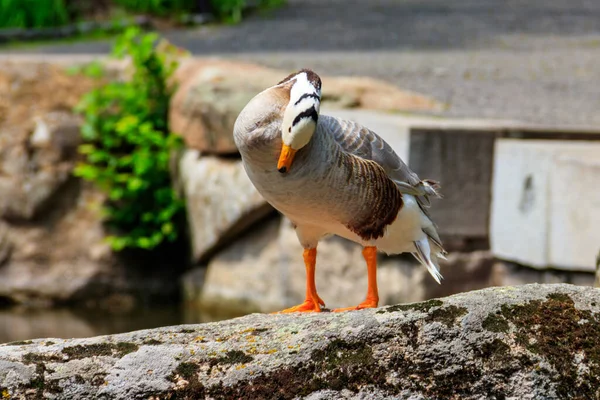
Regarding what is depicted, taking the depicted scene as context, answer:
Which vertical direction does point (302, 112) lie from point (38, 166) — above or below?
above

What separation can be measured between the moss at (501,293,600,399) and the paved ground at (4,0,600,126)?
5.39 meters

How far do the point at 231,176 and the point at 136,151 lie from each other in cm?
149

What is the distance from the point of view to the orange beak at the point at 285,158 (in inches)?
128

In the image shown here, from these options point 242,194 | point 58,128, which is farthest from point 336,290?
point 58,128

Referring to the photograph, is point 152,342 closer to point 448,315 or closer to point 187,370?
point 187,370

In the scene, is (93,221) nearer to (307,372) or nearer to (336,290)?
(336,290)

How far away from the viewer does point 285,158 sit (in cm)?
326

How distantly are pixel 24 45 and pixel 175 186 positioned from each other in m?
5.80

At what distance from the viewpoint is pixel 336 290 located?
783 centimetres

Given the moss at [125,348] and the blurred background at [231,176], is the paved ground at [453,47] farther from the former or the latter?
the moss at [125,348]

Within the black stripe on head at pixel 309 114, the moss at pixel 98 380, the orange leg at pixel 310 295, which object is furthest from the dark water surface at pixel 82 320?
the moss at pixel 98 380

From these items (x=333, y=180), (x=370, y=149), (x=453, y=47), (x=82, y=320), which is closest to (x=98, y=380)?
(x=333, y=180)

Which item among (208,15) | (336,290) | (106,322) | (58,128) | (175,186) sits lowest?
(106,322)

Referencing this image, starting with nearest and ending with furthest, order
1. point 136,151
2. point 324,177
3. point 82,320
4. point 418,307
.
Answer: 1. point 418,307
2. point 324,177
3. point 82,320
4. point 136,151
